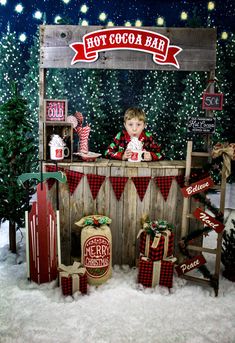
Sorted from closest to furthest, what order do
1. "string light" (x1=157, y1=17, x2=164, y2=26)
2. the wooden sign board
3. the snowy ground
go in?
the snowy ground
the wooden sign board
"string light" (x1=157, y1=17, x2=164, y2=26)

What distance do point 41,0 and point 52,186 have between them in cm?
657

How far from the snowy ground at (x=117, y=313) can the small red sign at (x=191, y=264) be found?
22cm

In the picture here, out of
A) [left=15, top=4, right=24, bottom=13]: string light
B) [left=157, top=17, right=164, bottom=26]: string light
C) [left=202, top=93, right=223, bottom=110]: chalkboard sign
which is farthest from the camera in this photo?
[left=15, top=4, right=24, bottom=13]: string light

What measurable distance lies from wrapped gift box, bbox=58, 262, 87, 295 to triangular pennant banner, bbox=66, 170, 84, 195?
1.12 m

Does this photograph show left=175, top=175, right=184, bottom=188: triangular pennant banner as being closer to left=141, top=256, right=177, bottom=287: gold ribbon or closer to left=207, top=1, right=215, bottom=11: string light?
left=141, top=256, right=177, bottom=287: gold ribbon

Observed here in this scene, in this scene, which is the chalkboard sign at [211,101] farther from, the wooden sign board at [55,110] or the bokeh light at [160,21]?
the bokeh light at [160,21]

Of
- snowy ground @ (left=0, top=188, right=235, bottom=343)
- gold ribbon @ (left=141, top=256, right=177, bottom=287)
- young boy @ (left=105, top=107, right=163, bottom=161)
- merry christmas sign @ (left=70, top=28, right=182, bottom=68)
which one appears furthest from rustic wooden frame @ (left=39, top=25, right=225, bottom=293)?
snowy ground @ (left=0, top=188, right=235, bottom=343)

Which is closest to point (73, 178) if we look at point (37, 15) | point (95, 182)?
point (95, 182)

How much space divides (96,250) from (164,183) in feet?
4.26

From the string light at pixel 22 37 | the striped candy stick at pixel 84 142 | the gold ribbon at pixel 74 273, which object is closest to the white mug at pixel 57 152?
the striped candy stick at pixel 84 142

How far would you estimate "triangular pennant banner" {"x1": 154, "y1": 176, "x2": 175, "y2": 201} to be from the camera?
4980 millimetres

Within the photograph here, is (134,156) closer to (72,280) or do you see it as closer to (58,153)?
(58,153)

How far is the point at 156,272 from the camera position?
15.2 ft

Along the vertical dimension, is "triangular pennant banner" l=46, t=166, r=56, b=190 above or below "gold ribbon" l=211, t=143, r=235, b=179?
below
